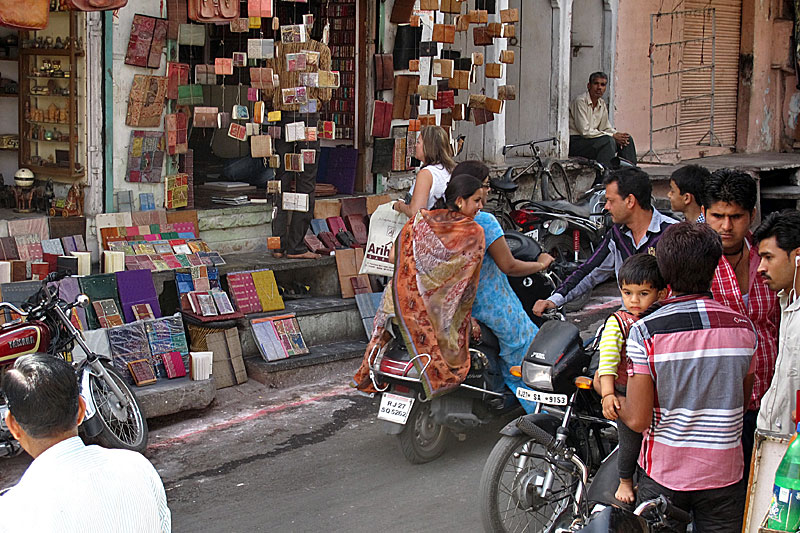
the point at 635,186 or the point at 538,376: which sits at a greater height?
the point at 635,186

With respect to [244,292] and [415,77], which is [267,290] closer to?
[244,292]

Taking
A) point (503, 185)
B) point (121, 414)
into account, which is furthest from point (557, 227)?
point (121, 414)

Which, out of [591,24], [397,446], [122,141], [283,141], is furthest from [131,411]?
[591,24]

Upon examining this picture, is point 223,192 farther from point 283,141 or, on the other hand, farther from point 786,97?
point 786,97

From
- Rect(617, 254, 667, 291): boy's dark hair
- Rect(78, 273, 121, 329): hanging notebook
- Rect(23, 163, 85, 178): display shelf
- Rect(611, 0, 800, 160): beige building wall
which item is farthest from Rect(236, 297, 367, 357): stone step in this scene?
Rect(611, 0, 800, 160): beige building wall

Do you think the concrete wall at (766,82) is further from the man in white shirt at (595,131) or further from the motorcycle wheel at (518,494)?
the motorcycle wheel at (518,494)

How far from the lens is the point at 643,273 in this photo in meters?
3.70

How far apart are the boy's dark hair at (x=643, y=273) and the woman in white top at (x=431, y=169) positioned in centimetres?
363

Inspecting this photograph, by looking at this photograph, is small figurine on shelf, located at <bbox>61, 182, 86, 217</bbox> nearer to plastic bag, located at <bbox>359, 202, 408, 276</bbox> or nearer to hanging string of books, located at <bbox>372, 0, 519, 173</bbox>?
plastic bag, located at <bbox>359, 202, 408, 276</bbox>

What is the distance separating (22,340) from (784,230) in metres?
4.22

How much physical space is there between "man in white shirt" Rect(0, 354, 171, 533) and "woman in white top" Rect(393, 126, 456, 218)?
4.90 meters

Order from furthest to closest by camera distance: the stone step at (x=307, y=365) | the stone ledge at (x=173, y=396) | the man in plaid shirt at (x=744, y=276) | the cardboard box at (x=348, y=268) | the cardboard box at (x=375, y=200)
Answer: the cardboard box at (x=375, y=200)
the cardboard box at (x=348, y=268)
the stone step at (x=307, y=365)
the stone ledge at (x=173, y=396)
the man in plaid shirt at (x=744, y=276)

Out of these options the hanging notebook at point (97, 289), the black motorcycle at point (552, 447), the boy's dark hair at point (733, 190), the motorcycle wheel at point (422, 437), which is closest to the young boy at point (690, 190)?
the boy's dark hair at point (733, 190)

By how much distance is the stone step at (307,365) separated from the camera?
7496 millimetres
